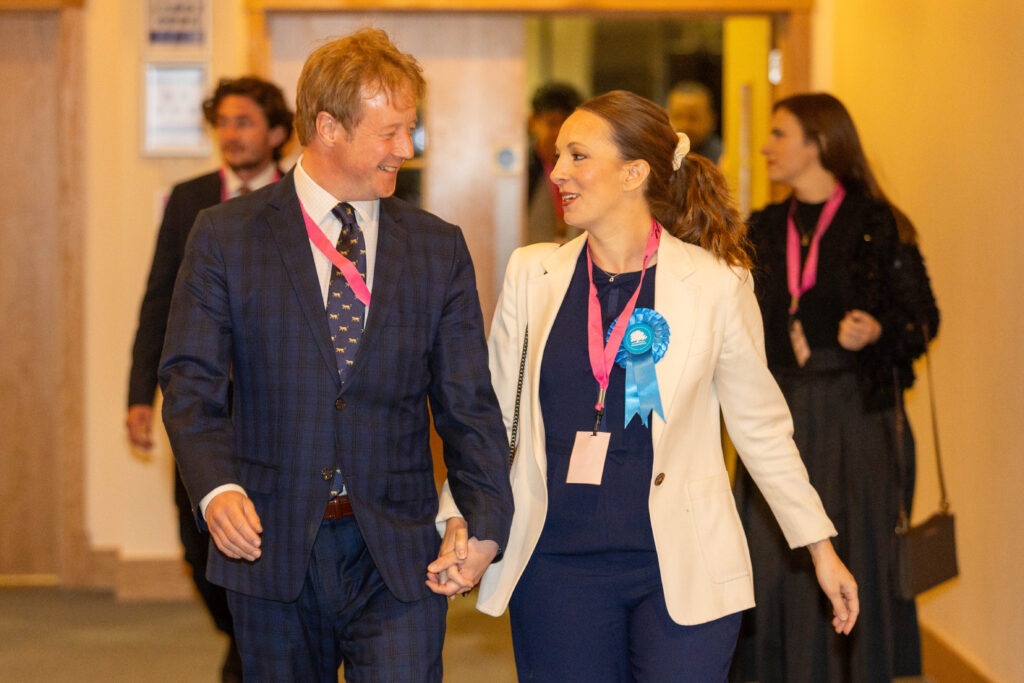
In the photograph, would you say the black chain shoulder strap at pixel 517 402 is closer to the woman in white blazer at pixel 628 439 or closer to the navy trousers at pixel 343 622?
the woman in white blazer at pixel 628 439

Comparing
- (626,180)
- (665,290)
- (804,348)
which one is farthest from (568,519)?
(804,348)

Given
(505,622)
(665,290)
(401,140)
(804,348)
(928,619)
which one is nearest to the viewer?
(401,140)

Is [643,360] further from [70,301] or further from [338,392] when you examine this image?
[70,301]

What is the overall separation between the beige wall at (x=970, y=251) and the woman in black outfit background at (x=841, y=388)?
291 mm

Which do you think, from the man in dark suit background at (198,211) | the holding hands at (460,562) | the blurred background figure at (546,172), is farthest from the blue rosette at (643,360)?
the blurred background figure at (546,172)

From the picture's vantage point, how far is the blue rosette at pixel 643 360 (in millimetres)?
2537

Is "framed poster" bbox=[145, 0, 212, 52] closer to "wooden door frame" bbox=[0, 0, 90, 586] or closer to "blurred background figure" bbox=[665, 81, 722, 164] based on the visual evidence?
"wooden door frame" bbox=[0, 0, 90, 586]

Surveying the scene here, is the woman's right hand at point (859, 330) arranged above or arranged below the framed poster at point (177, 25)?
below

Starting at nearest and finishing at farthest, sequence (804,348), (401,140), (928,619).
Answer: (401,140)
(804,348)
(928,619)

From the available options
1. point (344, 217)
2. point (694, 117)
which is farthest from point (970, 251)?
point (694, 117)

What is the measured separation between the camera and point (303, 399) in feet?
7.62

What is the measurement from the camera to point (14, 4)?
5.69 m

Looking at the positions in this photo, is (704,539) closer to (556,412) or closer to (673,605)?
(673,605)

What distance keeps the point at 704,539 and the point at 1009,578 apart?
1.84 metres
